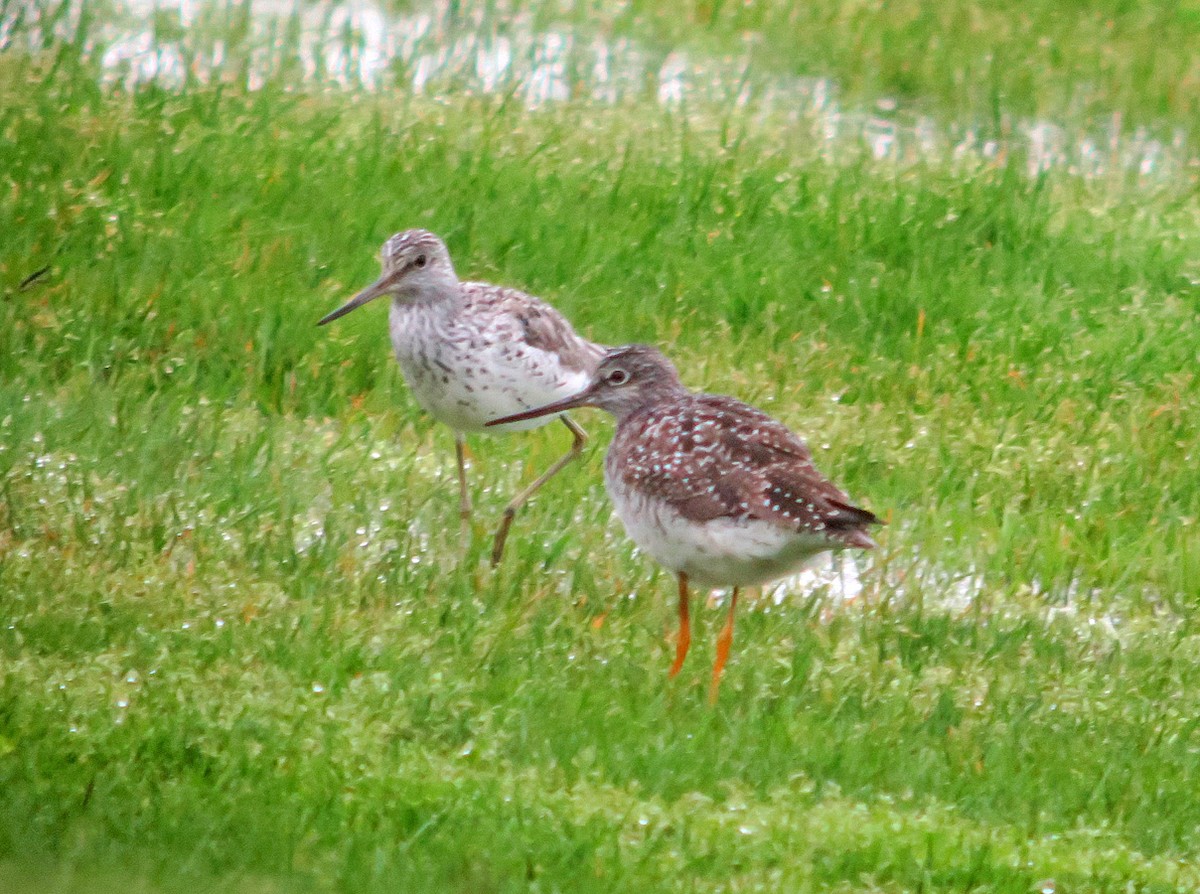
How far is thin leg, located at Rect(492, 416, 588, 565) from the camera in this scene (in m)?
9.10

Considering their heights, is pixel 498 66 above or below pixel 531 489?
above

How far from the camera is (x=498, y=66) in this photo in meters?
15.9

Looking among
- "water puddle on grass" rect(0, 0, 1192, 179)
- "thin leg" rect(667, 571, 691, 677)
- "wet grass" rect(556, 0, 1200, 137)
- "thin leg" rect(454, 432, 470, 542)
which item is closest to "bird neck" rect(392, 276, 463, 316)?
"thin leg" rect(454, 432, 470, 542)

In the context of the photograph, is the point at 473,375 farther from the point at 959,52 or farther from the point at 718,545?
the point at 959,52

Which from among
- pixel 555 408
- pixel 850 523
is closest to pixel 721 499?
pixel 850 523

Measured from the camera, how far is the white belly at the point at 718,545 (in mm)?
7574

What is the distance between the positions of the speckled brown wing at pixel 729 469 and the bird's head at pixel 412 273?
1.62 m

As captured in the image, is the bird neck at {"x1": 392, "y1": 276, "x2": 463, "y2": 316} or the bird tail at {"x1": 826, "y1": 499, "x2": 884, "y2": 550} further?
the bird neck at {"x1": 392, "y1": 276, "x2": 463, "y2": 316}

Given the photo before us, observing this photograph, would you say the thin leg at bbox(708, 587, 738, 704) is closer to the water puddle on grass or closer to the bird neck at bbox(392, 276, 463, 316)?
the bird neck at bbox(392, 276, 463, 316)

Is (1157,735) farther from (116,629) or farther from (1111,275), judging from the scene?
(1111,275)

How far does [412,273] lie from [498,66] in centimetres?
673

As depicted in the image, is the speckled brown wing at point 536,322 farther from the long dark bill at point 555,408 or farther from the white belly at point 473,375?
the long dark bill at point 555,408

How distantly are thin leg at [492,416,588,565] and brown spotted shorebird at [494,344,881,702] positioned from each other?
0.94 meters

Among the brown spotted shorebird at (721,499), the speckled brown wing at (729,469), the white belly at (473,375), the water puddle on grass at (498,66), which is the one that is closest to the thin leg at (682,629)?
the brown spotted shorebird at (721,499)
